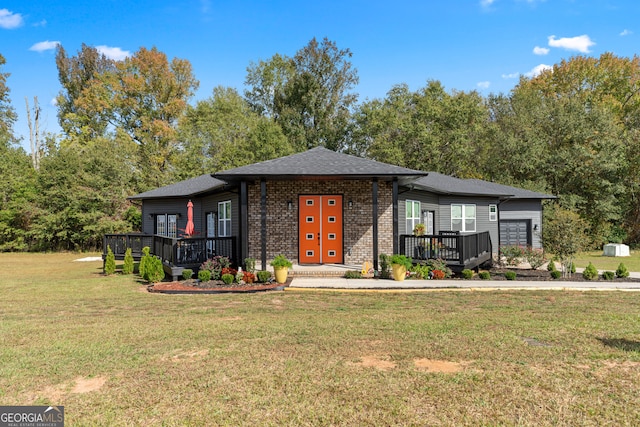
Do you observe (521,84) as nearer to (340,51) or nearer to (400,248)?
(340,51)

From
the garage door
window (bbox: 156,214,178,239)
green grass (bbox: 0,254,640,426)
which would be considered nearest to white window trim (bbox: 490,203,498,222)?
the garage door

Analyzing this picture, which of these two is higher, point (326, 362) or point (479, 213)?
point (479, 213)

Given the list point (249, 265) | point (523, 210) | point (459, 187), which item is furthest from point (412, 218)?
point (523, 210)

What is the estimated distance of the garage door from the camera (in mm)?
20938

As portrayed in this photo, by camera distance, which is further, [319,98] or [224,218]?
[319,98]

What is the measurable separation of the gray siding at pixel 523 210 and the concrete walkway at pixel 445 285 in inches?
383

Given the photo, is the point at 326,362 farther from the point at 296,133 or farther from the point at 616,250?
the point at 296,133

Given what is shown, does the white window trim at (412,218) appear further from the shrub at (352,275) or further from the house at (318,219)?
the shrub at (352,275)

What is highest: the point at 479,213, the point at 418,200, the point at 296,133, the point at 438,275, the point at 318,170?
the point at 296,133

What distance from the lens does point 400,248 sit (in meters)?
13.2

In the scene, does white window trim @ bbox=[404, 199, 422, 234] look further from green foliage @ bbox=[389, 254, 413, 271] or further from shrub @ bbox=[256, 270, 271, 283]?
shrub @ bbox=[256, 270, 271, 283]

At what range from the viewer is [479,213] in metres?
19.2

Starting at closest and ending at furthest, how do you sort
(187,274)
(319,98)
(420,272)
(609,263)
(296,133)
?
(187,274) < (420,272) < (609,263) < (296,133) < (319,98)

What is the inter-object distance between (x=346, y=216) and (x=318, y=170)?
1.99 meters
